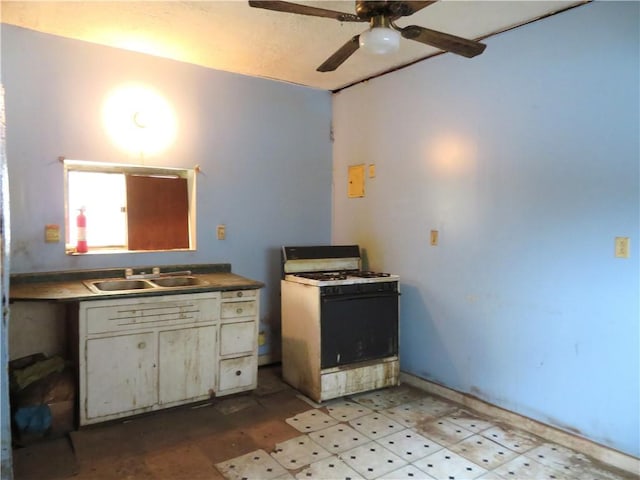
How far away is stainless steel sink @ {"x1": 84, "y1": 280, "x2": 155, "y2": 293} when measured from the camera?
109 inches

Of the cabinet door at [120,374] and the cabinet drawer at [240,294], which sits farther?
the cabinet drawer at [240,294]

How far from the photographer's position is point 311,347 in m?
3.01

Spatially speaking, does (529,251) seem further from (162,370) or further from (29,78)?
(29,78)

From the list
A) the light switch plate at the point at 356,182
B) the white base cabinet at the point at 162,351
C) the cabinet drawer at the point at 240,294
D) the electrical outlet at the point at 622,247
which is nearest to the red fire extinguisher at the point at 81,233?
the white base cabinet at the point at 162,351

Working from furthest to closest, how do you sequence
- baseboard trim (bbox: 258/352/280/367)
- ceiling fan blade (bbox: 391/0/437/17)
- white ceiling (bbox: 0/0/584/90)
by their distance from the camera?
baseboard trim (bbox: 258/352/280/367)
white ceiling (bbox: 0/0/584/90)
ceiling fan blade (bbox: 391/0/437/17)

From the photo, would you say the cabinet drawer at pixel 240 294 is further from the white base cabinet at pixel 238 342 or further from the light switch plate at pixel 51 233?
the light switch plate at pixel 51 233

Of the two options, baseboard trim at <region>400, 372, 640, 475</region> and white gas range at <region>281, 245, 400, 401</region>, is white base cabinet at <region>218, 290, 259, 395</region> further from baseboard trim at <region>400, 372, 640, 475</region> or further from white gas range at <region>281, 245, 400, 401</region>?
baseboard trim at <region>400, 372, 640, 475</region>

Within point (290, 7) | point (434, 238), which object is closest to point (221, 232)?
point (434, 238)

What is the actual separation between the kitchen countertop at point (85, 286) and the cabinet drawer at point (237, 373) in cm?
51

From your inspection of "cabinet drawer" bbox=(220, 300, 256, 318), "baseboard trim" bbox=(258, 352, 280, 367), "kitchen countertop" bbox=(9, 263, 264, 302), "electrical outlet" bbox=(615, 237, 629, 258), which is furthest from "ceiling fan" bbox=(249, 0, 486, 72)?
"baseboard trim" bbox=(258, 352, 280, 367)

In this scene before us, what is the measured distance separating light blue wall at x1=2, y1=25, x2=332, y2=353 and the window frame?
0.18 feet

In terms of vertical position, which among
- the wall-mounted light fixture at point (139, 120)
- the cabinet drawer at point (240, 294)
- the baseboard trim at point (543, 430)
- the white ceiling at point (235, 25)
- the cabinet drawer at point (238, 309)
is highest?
the white ceiling at point (235, 25)

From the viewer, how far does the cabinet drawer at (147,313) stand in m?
2.46

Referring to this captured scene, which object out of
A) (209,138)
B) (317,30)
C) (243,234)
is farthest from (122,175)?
(317,30)
